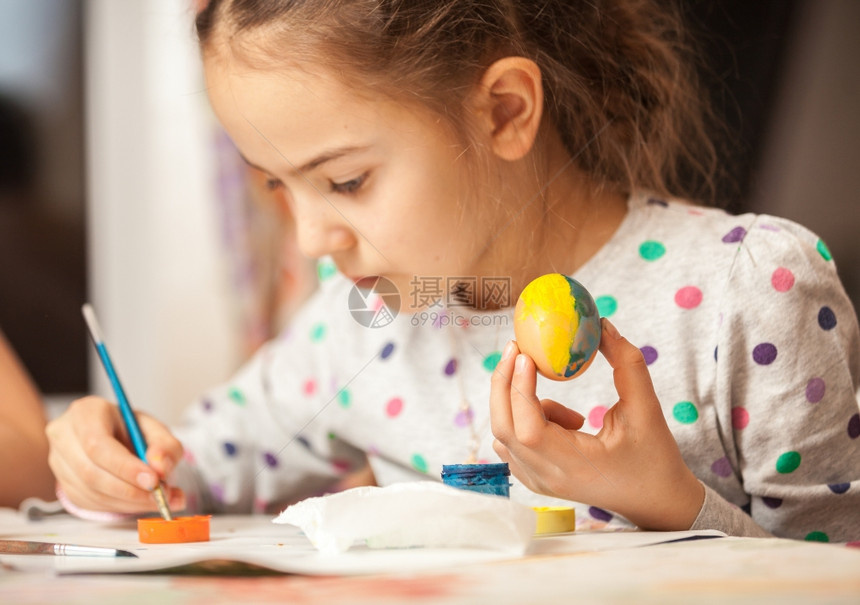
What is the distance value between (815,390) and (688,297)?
9 centimetres

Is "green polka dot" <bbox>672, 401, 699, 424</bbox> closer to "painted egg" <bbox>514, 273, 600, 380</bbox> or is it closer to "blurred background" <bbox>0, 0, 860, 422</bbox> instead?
"painted egg" <bbox>514, 273, 600, 380</bbox>

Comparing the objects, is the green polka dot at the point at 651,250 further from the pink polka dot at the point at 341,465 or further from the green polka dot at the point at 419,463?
the pink polka dot at the point at 341,465

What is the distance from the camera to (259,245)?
5.23 feet

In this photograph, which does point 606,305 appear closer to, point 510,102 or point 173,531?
point 510,102

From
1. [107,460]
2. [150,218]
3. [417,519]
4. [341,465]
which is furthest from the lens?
[150,218]

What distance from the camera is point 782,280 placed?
21.1 inches

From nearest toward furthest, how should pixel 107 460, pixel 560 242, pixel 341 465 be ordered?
pixel 560 242
pixel 107 460
pixel 341 465

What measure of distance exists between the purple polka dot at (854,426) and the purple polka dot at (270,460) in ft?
1.54

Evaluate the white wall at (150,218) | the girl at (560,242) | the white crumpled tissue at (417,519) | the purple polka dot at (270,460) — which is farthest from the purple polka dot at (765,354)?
the white wall at (150,218)

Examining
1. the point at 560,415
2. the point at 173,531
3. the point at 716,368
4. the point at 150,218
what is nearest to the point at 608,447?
the point at 560,415

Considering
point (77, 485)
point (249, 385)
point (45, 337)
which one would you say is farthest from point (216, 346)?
point (77, 485)

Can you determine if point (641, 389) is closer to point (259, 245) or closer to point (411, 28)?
point (411, 28)

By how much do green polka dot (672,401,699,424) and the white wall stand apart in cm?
139

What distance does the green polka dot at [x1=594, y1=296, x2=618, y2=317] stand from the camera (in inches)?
20.4
